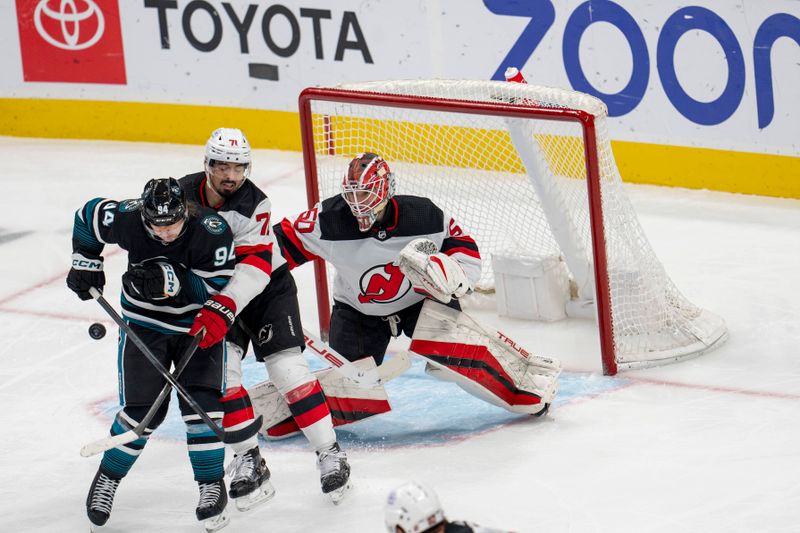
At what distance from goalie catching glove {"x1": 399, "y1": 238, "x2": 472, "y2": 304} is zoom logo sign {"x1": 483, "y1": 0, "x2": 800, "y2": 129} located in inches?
95.3

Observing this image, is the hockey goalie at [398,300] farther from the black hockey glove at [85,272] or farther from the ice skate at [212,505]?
the black hockey glove at [85,272]

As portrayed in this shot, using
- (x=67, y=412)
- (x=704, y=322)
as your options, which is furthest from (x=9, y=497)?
(x=704, y=322)

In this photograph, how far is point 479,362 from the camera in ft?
13.8

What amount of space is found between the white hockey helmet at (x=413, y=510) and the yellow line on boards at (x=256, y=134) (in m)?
4.05

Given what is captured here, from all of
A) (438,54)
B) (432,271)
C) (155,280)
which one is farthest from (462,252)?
(438,54)

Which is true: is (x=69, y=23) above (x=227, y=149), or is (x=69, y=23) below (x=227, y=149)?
above

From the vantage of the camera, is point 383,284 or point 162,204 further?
point 383,284

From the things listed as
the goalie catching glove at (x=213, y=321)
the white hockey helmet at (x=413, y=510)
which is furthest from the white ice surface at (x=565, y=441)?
the white hockey helmet at (x=413, y=510)

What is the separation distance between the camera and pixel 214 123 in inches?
294

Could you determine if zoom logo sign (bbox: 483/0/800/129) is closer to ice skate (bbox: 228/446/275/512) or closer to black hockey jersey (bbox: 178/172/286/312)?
black hockey jersey (bbox: 178/172/286/312)

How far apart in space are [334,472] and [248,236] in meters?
0.68

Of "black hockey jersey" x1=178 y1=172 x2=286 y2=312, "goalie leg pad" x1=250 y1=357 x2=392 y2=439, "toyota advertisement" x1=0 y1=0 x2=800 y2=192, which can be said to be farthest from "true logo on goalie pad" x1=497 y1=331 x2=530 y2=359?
"toyota advertisement" x1=0 y1=0 x2=800 y2=192

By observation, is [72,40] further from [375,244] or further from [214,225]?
[214,225]

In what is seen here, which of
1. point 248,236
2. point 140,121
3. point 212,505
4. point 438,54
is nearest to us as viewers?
point 212,505
